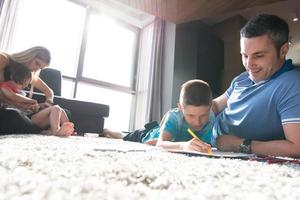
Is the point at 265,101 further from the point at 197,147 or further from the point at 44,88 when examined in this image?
the point at 44,88

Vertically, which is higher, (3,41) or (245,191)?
(3,41)

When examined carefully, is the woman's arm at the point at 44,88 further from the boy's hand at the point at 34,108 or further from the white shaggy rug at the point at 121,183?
the white shaggy rug at the point at 121,183

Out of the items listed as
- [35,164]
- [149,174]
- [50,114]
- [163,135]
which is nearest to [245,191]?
[149,174]

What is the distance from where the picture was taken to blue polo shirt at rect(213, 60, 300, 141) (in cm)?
77

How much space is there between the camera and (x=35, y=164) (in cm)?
35

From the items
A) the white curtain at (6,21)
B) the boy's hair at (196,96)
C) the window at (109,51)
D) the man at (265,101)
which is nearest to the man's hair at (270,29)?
the man at (265,101)

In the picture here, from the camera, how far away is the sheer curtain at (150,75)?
11.2 ft

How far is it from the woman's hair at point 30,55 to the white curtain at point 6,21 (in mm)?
1312

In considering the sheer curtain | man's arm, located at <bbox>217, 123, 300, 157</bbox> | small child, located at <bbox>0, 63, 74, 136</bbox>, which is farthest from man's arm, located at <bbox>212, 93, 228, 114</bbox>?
the sheer curtain

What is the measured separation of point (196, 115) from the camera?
3.27 ft

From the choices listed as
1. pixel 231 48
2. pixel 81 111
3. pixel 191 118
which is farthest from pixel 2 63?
pixel 231 48

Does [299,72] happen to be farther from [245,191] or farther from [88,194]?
[88,194]

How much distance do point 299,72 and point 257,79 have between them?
155mm

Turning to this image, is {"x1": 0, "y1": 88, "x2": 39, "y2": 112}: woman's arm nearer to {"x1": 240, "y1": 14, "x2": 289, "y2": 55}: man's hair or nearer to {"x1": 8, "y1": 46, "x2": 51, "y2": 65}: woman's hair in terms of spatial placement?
{"x1": 8, "y1": 46, "x2": 51, "y2": 65}: woman's hair
